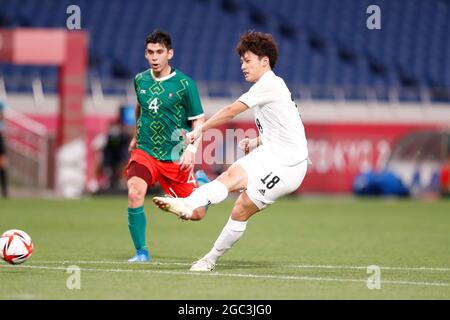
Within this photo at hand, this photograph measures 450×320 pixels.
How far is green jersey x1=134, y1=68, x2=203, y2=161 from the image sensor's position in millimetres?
10258

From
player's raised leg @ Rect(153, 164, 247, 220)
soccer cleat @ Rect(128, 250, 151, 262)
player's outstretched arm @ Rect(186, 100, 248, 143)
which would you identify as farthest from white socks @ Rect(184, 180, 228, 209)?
soccer cleat @ Rect(128, 250, 151, 262)

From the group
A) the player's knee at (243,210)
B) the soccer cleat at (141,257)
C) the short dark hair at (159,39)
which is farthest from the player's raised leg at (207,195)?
the short dark hair at (159,39)

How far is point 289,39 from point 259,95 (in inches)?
901

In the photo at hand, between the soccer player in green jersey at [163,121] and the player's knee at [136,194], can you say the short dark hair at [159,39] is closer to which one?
the soccer player in green jersey at [163,121]

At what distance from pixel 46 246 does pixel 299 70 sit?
62.9 feet

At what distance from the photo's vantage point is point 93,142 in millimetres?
25922

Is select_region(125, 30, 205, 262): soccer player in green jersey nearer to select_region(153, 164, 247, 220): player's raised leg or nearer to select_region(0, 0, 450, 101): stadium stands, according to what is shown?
select_region(153, 164, 247, 220): player's raised leg

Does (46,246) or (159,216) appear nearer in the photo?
(46,246)

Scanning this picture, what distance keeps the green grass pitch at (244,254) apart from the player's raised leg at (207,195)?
563 mm

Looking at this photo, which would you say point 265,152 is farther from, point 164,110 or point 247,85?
point 247,85

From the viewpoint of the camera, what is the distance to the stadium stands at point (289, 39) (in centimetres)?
2919

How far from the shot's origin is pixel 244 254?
11148 mm
